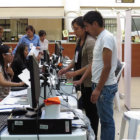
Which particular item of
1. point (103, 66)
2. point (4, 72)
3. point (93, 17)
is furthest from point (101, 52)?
point (4, 72)

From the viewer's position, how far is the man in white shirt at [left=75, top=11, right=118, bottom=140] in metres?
2.26

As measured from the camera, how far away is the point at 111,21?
1154cm

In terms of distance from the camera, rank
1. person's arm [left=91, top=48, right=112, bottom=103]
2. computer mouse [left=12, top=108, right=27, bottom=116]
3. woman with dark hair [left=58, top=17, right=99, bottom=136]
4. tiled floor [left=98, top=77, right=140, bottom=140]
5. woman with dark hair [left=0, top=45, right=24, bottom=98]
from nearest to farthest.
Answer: computer mouse [left=12, top=108, right=27, bottom=116] → person's arm [left=91, top=48, right=112, bottom=103] → woman with dark hair [left=58, top=17, right=99, bottom=136] → woman with dark hair [left=0, top=45, right=24, bottom=98] → tiled floor [left=98, top=77, right=140, bottom=140]

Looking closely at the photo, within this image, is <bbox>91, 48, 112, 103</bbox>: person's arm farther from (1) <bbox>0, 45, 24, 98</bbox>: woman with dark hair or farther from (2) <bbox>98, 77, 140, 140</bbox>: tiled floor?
(1) <bbox>0, 45, 24, 98</bbox>: woman with dark hair

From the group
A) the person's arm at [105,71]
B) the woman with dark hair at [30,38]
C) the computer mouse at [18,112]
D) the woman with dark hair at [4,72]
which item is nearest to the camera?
the computer mouse at [18,112]

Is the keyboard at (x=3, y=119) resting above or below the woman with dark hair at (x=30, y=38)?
below

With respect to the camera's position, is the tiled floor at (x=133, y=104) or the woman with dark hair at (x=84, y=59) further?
the tiled floor at (x=133, y=104)

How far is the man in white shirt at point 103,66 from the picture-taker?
7.41 feet

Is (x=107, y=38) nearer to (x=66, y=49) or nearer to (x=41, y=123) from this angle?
(x=41, y=123)
